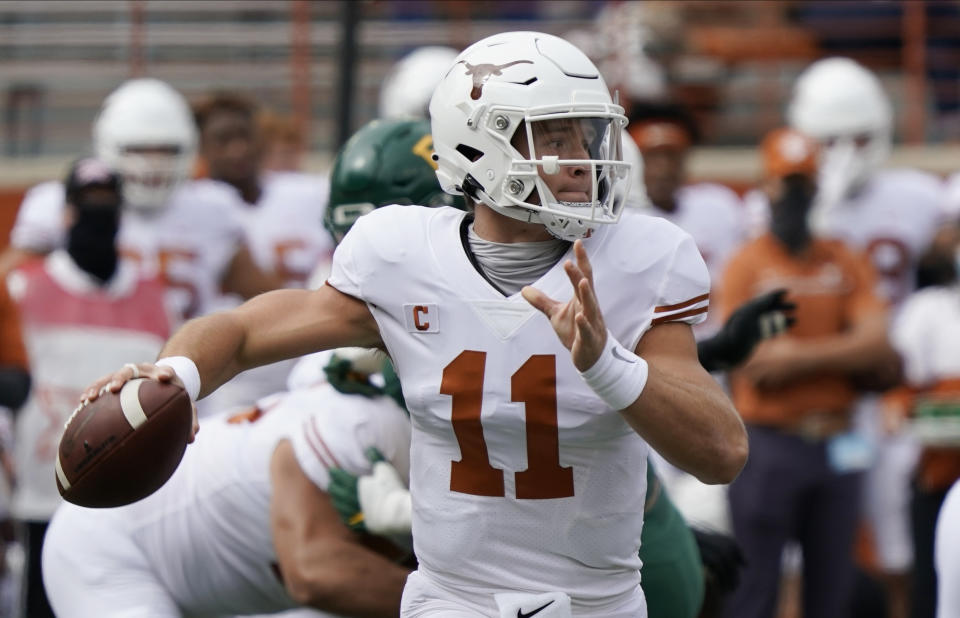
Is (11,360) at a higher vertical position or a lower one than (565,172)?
lower

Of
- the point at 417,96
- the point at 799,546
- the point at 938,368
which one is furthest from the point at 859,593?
the point at 417,96

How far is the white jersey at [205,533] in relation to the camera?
402cm

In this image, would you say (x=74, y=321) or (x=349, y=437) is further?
(x=74, y=321)

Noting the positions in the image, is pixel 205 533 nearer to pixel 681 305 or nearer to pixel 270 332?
pixel 270 332

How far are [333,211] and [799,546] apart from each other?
308cm

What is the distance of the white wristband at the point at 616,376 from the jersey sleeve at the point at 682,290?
257 mm

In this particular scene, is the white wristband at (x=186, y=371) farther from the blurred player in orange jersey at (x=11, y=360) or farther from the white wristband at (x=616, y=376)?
the blurred player in orange jersey at (x=11, y=360)

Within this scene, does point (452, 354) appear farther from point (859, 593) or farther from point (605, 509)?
point (859, 593)

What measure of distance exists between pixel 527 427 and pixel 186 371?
61 centimetres

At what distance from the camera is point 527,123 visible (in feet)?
10.2

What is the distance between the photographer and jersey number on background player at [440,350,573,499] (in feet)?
10.0

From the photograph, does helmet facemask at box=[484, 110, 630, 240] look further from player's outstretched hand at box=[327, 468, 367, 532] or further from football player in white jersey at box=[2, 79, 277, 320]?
football player in white jersey at box=[2, 79, 277, 320]

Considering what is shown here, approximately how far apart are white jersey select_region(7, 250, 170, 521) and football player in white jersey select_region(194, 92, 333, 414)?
184 cm

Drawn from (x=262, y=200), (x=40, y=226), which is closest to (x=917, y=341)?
(x=262, y=200)
